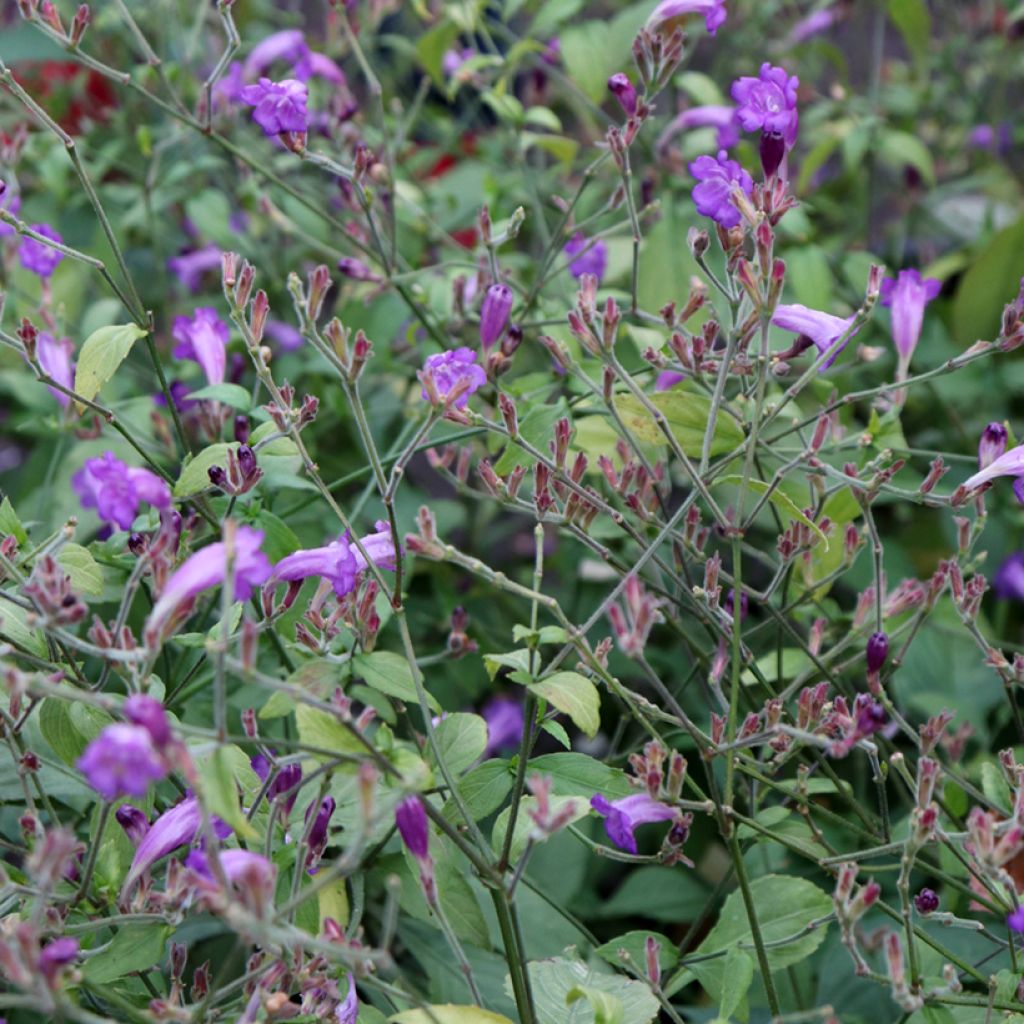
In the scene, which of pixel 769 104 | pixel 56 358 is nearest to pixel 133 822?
pixel 56 358

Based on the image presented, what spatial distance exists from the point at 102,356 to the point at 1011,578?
1.56m

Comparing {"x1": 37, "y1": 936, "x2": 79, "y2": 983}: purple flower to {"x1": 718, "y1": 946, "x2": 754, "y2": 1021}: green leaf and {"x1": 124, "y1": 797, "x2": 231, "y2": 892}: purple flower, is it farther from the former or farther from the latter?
{"x1": 718, "y1": 946, "x2": 754, "y2": 1021}: green leaf

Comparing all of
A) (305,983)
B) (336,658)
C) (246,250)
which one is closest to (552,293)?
(246,250)

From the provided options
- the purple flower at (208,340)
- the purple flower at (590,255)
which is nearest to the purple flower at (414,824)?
the purple flower at (208,340)

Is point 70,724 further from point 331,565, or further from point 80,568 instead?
point 331,565

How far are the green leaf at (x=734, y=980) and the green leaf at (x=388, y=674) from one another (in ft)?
1.26

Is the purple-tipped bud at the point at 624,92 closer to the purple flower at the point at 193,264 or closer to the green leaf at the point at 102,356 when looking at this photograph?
the green leaf at the point at 102,356

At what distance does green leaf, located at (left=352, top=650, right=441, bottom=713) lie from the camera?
3.81 feet

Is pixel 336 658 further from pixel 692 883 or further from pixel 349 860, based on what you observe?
pixel 692 883

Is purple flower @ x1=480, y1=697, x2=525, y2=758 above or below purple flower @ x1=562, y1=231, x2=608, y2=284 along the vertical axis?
below

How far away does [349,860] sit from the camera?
2.86ft

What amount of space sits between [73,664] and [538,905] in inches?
29.5

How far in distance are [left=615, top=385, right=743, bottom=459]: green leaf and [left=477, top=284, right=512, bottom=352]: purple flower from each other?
17cm

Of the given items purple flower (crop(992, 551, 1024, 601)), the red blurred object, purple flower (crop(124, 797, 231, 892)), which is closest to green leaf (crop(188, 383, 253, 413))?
purple flower (crop(124, 797, 231, 892))
